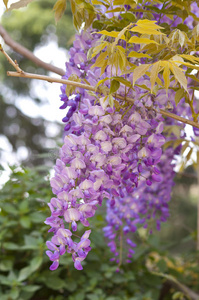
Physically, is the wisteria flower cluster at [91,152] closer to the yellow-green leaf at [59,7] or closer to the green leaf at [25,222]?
the yellow-green leaf at [59,7]

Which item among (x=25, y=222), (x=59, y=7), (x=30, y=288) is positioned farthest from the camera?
(x=25, y=222)

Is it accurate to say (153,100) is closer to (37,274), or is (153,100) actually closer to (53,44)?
(37,274)

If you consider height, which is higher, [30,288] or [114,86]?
[114,86]

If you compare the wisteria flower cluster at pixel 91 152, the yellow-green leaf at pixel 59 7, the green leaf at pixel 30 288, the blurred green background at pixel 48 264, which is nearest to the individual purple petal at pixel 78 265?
the wisteria flower cluster at pixel 91 152

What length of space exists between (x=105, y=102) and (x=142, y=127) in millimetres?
109

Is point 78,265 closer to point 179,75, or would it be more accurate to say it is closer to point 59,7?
point 179,75

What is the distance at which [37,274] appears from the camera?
4.61 feet

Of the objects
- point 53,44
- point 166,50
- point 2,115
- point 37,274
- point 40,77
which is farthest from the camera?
point 2,115

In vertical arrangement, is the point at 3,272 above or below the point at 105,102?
below

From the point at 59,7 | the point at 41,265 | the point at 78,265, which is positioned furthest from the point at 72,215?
the point at 41,265

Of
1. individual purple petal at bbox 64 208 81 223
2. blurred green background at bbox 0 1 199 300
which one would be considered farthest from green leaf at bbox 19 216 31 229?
individual purple petal at bbox 64 208 81 223

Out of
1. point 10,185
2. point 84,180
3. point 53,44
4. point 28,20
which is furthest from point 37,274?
point 28,20

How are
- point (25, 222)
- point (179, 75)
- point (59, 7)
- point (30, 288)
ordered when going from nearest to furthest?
point (179, 75), point (59, 7), point (30, 288), point (25, 222)

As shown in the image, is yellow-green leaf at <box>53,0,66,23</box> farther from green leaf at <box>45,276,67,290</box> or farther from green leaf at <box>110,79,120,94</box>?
green leaf at <box>45,276,67,290</box>
